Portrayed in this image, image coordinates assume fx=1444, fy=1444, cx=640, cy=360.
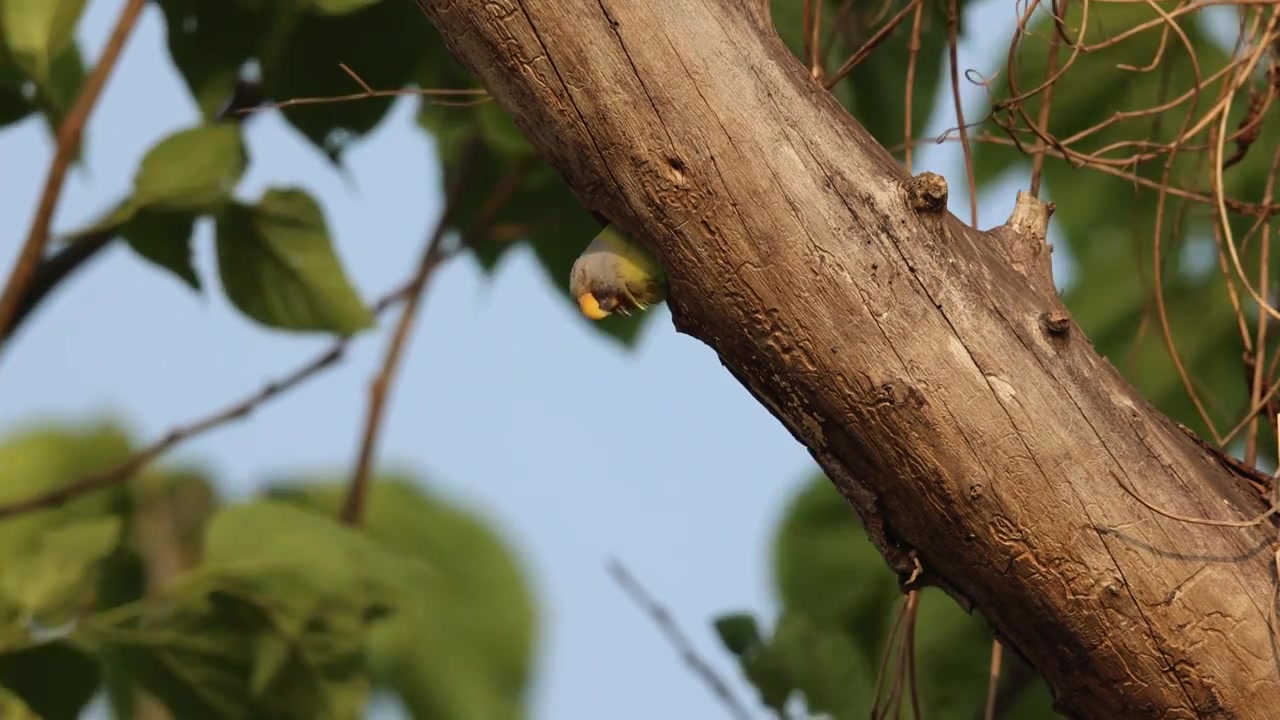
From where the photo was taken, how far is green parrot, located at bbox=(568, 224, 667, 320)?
2.10 feet

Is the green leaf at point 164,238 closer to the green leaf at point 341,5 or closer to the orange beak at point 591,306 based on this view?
the green leaf at point 341,5

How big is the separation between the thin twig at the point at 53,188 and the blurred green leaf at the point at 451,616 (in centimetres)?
86

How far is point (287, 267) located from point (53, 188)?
0.60ft

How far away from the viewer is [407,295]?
1.29 meters

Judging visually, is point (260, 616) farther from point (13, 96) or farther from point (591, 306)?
point (591, 306)

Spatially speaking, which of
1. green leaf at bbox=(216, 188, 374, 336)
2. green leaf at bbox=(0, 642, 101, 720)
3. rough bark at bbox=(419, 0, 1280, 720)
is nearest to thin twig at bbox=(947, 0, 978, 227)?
rough bark at bbox=(419, 0, 1280, 720)

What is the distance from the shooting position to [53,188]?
108 cm

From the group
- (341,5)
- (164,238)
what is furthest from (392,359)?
(341,5)

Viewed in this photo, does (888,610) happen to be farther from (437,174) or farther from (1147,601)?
(1147,601)

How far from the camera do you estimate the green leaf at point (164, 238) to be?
3.46 ft

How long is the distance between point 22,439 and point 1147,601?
5.76 ft

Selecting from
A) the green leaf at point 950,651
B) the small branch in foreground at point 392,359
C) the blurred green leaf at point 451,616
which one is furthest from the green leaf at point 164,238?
the blurred green leaf at point 451,616

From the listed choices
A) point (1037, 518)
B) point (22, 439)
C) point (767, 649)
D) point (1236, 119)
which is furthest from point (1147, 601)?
point (22, 439)

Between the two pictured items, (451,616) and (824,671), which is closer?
(824,671)
